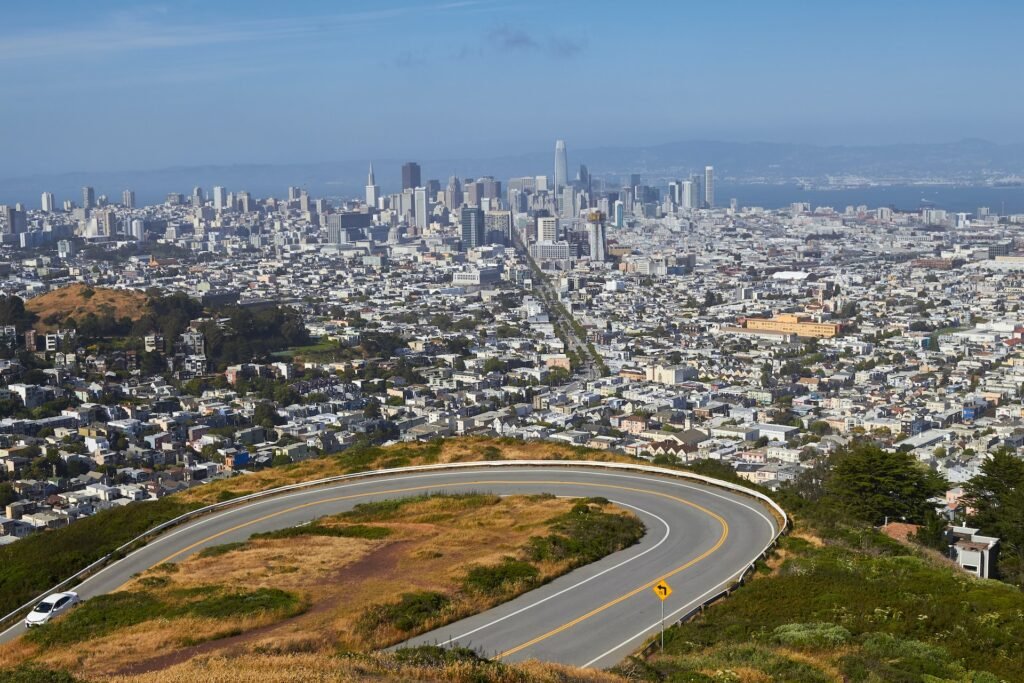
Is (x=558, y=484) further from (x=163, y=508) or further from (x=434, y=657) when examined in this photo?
(x=434, y=657)

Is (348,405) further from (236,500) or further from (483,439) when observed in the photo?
(236,500)

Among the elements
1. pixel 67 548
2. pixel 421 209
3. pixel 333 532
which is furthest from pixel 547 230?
pixel 333 532

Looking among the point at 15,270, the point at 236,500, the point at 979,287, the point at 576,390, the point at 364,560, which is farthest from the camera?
the point at 15,270

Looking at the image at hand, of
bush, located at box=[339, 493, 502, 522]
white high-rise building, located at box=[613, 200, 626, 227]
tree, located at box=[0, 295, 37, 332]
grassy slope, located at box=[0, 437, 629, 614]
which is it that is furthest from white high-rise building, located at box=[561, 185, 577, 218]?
bush, located at box=[339, 493, 502, 522]

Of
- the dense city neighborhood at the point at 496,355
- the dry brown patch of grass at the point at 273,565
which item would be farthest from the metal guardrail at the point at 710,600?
the dense city neighborhood at the point at 496,355

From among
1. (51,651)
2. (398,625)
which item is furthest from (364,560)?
(51,651)

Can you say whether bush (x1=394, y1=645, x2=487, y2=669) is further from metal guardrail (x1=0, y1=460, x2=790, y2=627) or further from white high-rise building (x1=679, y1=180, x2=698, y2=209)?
white high-rise building (x1=679, y1=180, x2=698, y2=209)
